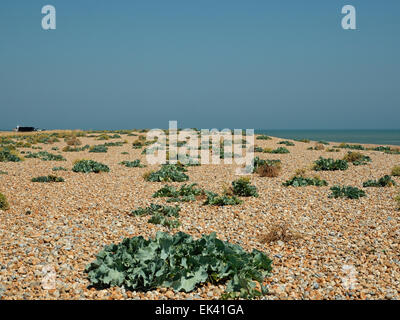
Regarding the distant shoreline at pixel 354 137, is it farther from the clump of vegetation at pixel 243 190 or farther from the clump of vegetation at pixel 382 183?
the clump of vegetation at pixel 243 190

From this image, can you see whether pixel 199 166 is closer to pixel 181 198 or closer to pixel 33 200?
pixel 181 198

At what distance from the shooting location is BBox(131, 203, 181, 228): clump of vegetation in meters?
7.62

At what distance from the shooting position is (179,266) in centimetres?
505

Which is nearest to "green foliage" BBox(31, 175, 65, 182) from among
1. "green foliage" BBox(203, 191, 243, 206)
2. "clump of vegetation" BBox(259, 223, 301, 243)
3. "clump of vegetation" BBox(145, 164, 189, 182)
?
"clump of vegetation" BBox(145, 164, 189, 182)

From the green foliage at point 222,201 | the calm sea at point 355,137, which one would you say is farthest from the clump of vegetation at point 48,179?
the calm sea at point 355,137

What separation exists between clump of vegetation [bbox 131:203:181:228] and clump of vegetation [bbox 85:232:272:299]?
207 cm

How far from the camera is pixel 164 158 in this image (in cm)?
2011

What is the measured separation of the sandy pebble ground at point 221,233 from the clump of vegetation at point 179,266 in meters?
0.14

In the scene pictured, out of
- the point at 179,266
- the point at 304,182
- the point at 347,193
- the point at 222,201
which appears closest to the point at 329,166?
the point at 304,182

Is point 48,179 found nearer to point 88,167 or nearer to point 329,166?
point 88,167

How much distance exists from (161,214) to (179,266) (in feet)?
10.3

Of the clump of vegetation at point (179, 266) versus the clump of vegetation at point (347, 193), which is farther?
the clump of vegetation at point (347, 193)

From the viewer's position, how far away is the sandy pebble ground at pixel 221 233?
4938 mm
